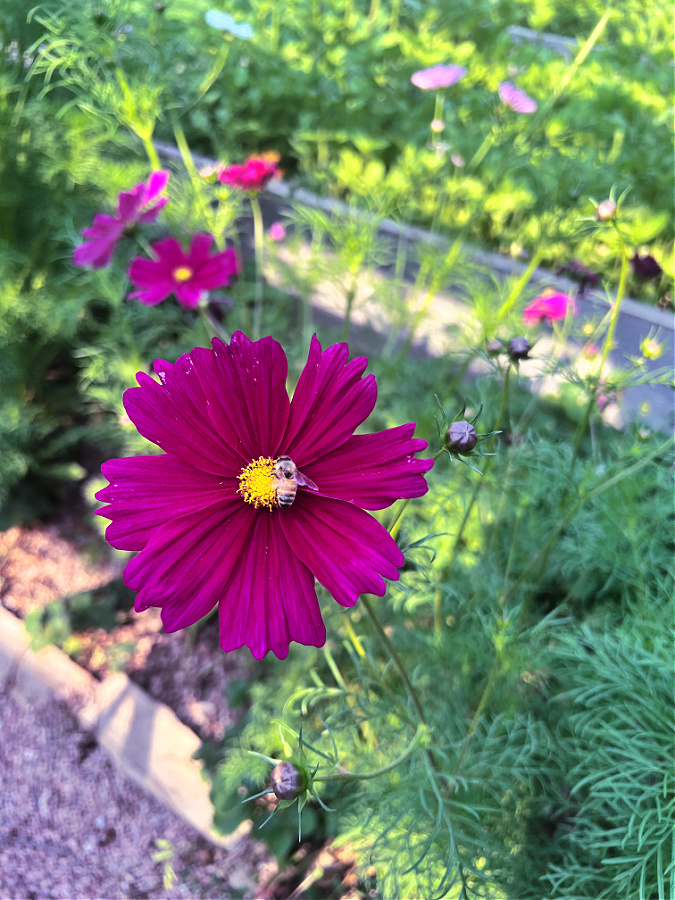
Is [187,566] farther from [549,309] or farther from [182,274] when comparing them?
[549,309]

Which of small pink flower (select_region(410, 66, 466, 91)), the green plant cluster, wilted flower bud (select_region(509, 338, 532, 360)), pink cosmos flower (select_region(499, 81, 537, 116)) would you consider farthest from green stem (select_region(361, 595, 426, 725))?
small pink flower (select_region(410, 66, 466, 91))

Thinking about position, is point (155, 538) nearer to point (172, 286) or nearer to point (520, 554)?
point (172, 286)

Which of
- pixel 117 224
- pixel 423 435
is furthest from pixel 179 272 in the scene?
pixel 423 435

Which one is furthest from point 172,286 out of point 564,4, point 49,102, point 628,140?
point 564,4

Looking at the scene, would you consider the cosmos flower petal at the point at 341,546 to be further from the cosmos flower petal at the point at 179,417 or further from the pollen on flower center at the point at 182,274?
the pollen on flower center at the point at 182,274

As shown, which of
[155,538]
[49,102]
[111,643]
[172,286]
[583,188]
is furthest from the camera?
[49,102]

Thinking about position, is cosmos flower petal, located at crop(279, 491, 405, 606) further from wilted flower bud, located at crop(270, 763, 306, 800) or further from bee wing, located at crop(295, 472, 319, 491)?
wilted flower bud, located at crop(270, 763, 306, 800)
